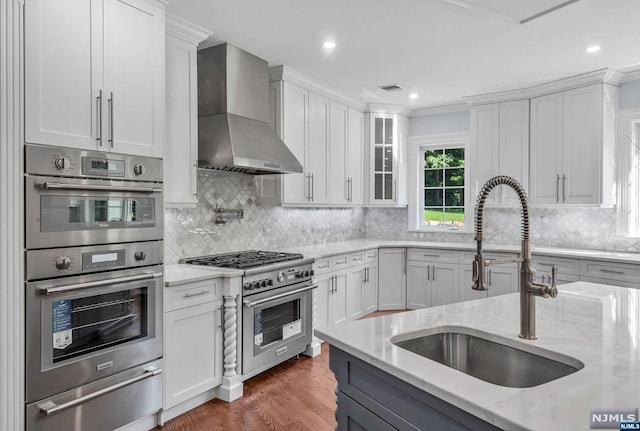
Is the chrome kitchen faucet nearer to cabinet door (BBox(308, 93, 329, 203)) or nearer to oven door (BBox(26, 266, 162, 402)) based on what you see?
oven door (BBox(26, 266, 162, 402))

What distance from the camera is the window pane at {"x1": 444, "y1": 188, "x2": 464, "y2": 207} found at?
18.2 ft

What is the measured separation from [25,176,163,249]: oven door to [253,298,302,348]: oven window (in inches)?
43.3

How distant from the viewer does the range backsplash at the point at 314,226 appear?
353 centimetres

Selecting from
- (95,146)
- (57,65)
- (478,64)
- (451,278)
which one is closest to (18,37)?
(57,65)

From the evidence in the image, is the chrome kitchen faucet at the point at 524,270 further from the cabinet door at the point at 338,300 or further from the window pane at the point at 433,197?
the window pane at the point at 433,197

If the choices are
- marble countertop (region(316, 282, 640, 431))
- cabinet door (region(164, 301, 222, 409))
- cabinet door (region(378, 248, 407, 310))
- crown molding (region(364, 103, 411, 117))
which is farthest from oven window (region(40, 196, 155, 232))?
crown molding (region(364, 103, 411, 117))

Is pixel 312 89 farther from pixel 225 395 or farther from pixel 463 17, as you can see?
pixel 225 395

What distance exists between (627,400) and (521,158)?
4.18m

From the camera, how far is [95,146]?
2.18 metres

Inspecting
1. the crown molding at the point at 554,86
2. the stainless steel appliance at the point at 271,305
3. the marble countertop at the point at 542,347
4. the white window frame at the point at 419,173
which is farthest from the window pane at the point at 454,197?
the marble countertop at the point at 542,347

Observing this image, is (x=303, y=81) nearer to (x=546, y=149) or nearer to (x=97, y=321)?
(x=546, y=149)

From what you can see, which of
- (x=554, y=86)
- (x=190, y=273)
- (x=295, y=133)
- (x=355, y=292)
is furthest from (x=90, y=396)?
(x=554, y=86)

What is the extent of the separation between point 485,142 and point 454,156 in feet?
2.26

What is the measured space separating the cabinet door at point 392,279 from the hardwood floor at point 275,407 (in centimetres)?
193
